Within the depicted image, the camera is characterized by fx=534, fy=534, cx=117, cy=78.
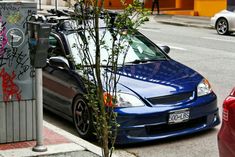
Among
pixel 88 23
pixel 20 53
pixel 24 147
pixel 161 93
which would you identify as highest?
pixel 88 23

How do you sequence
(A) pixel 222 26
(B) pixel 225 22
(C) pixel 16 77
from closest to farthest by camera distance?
(C) pixel 16 77
(B) pixel 225 22
(A) pixel 222 26

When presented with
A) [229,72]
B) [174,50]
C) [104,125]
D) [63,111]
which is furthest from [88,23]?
[174,50]

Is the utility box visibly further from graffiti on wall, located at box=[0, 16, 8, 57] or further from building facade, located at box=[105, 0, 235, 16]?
building facade, located at box=[105, 0, 235, 16]

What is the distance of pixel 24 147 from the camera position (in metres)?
5.89

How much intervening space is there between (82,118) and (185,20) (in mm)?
21886

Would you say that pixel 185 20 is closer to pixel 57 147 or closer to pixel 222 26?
pixel 222 26

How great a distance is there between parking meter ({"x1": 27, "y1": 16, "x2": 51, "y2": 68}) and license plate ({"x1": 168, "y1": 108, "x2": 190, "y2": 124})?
72.6 inches

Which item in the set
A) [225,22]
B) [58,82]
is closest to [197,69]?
[58,82]

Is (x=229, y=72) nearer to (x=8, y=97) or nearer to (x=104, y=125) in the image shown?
(x=8, y=97)

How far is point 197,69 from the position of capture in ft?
40.7

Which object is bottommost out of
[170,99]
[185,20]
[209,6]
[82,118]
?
[82,118]

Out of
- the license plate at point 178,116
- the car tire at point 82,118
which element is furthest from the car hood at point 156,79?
the car tire at point 82,118

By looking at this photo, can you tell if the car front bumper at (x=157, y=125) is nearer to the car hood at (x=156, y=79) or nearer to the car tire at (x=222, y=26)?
the car hood at (x=156, y=79)

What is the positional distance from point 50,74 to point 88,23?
391 centimetres
